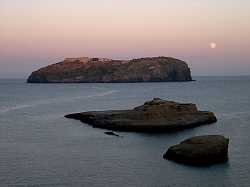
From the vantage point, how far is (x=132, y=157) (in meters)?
51.6

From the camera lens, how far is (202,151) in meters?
47.4

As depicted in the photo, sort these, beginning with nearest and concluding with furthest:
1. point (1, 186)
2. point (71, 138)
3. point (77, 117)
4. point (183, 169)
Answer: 1. point (1, 186)
2. point (183, 169)
3. point (71, 138)
4. point (77, 117)

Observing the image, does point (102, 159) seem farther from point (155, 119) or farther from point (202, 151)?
point (155, 119)

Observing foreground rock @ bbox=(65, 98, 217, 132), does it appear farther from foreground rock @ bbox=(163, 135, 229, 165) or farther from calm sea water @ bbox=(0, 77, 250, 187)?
foreground rock @ bbox=(163, 135, 229, 165)

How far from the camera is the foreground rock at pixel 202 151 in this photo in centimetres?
4728

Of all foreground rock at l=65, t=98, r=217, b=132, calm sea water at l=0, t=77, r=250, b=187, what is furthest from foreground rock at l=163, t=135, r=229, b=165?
foreground rock at l=65, t=98, r=217, b=132

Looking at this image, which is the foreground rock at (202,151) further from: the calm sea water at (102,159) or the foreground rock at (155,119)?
the foreground rock at (155,119)

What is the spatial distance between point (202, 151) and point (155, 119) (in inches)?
1067

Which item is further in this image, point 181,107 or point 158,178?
point 181,107

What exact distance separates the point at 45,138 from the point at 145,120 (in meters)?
16.9

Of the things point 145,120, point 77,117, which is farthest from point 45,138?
point 77,117

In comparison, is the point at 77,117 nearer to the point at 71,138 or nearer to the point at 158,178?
the point at 71,138

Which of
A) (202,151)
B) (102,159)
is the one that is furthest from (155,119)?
(202,151)

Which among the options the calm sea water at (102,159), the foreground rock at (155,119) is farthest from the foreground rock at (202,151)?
the foreground rock at (155,119)
